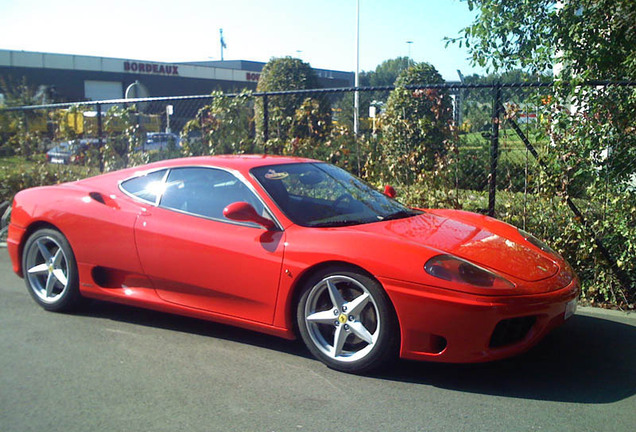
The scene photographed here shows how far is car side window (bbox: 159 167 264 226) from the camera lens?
457cm

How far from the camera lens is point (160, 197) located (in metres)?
4.89

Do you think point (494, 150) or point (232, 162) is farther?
point (494, 150)

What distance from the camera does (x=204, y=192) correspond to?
474 cm

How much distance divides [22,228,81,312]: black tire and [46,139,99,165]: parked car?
5124 millimetres

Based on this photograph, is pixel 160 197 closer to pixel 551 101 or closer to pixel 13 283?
pixel 13 283

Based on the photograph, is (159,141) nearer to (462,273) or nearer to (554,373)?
(462,273)

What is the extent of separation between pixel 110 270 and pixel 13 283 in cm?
213

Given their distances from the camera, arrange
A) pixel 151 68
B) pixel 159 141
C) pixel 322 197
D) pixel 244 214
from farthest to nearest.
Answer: pixel 151 68 < pixel 159 141 < pixel 322 197 < pixel 244 214

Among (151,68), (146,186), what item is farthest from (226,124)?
(151,68)

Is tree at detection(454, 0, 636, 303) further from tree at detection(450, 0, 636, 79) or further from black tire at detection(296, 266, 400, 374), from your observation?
black tire at detection(296, 266, 400, 374)

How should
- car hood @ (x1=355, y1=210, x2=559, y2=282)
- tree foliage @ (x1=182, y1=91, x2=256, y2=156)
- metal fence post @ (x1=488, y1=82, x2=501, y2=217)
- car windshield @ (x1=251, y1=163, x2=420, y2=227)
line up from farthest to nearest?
tree foliage @ (x1=182, y1=91, x2=256, y2=156) → metal fence post @ (x1=488, y1=82, x2=501, y2=217) → car windshield @ (x1=251, y1=163, x2=420, y2=227) → car hood @ (x1=355, y1=210, x2=559, y2=282)

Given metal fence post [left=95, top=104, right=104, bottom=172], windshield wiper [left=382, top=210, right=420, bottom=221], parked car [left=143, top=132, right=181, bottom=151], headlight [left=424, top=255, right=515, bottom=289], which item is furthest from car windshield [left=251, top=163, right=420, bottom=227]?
metal fence post [left=95, top=104, right=104, bottom=172]

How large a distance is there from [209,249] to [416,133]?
3290 millimetres

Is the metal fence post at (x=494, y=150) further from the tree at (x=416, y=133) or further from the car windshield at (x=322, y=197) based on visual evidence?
the car windshield at (x=322, y=197)
